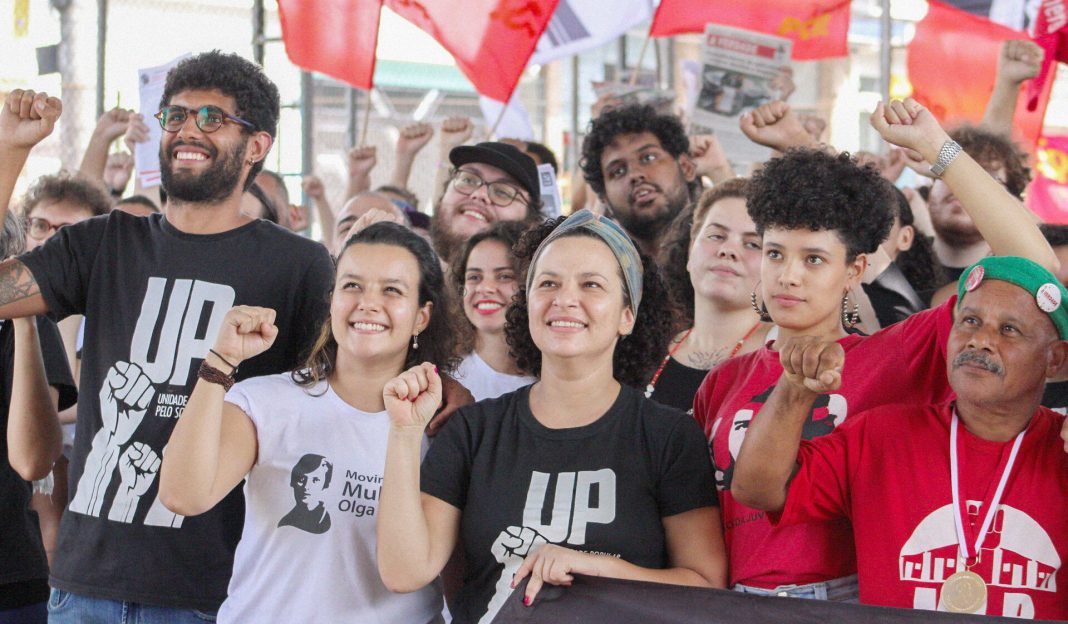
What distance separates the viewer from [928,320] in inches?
101

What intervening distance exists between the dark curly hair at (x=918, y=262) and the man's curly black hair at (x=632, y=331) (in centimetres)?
167

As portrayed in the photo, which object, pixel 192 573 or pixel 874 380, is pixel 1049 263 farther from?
pixel 192 573

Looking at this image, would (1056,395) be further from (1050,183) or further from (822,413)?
(1050,183)

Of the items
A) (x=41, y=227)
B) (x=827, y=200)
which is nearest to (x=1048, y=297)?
(x=827, y=200)

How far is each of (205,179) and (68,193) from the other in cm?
184

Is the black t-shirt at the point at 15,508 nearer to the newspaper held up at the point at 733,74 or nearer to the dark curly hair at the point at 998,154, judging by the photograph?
the dark curly hair at the point at 998,154

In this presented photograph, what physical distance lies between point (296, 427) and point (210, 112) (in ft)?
3.02

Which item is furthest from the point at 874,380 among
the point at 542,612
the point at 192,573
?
the point at 192,573

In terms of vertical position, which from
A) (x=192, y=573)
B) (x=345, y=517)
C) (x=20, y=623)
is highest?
(x=345, y=517)

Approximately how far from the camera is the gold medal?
2223mm

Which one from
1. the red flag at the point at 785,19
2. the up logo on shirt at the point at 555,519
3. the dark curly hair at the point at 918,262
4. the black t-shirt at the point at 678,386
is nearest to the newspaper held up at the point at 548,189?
the dark curly hair at the point at 918,262

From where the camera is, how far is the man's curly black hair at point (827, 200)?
2707mm

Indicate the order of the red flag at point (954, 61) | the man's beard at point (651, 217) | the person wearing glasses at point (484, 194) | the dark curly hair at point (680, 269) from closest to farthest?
the dark curly hair at point (680, 269) < the person wearing glasses at point (484, 194) < the man's beard at point (651, 217) < the red flag at point (954, 61)

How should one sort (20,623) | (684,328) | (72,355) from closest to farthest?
(20,623) → (684,328) → (72,355)
